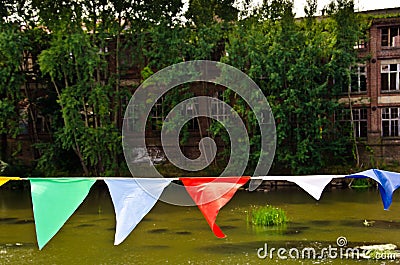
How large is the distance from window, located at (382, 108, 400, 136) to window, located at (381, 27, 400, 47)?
3136 millimetres

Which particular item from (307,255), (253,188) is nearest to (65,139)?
(253,188)

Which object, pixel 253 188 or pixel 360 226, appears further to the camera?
pixel 253 188

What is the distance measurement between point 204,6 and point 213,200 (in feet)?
66.2

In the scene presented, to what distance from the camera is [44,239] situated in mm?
7516

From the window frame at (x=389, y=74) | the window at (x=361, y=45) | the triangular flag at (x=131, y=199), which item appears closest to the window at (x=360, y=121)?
the window frame at (x=389, y=74)

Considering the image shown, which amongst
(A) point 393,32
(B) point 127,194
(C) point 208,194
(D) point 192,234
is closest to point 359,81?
(A) point 393,32

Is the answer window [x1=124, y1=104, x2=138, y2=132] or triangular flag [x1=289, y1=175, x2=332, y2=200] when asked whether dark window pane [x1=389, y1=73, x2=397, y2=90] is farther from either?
triangular flag [x1=289, y1=175, x2=332, y2=200]

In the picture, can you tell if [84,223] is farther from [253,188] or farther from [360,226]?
[253,188]

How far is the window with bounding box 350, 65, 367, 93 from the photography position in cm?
2894

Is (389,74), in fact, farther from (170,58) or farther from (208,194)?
(208,194)

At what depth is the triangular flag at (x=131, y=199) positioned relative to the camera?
784cm

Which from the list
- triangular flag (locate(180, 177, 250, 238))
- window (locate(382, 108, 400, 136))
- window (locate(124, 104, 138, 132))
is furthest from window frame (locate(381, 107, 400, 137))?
triangular flag (locate(180, 177, 250, 238))

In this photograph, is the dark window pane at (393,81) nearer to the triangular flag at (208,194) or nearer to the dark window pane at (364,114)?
the dark window pane at (364,114)

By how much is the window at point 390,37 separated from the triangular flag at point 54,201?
78.0ft
